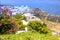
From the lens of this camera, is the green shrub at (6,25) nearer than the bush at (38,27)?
Yes

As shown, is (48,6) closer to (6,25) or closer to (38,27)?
(38,27)

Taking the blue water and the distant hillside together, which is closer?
the distant hillside

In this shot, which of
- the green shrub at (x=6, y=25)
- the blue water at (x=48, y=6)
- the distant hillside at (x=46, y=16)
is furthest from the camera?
the blue water at (x=48, y=6)

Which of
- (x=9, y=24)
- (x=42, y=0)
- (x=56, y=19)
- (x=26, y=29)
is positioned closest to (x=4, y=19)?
(x=9, y=24)

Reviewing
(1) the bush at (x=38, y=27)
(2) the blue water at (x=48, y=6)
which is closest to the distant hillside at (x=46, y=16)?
(2) the blue water at (x=48, y=6)

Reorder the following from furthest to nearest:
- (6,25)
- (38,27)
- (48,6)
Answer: (48,6) < (38,27) < (6,25)

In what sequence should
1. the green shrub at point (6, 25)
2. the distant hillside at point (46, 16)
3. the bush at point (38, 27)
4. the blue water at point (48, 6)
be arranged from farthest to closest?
the blue water at point (48, 6) → the distant hillside at point (46, 16) → the bush at point (38, 27) → the green shrub at point (6, 25)

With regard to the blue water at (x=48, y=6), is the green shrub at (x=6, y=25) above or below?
above

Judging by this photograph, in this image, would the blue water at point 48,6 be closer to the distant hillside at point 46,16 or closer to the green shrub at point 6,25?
the distant hillside at point 46,16

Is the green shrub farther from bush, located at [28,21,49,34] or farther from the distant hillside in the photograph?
the distant hillside


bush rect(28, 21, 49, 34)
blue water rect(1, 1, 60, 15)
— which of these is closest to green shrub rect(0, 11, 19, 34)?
bush rect(28, 21, 49, 34)

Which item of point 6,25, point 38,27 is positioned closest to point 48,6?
point 38,27

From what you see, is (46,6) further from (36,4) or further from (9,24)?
(9,24)

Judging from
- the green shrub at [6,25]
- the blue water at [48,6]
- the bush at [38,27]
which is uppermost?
the green shrub at [6,25]
